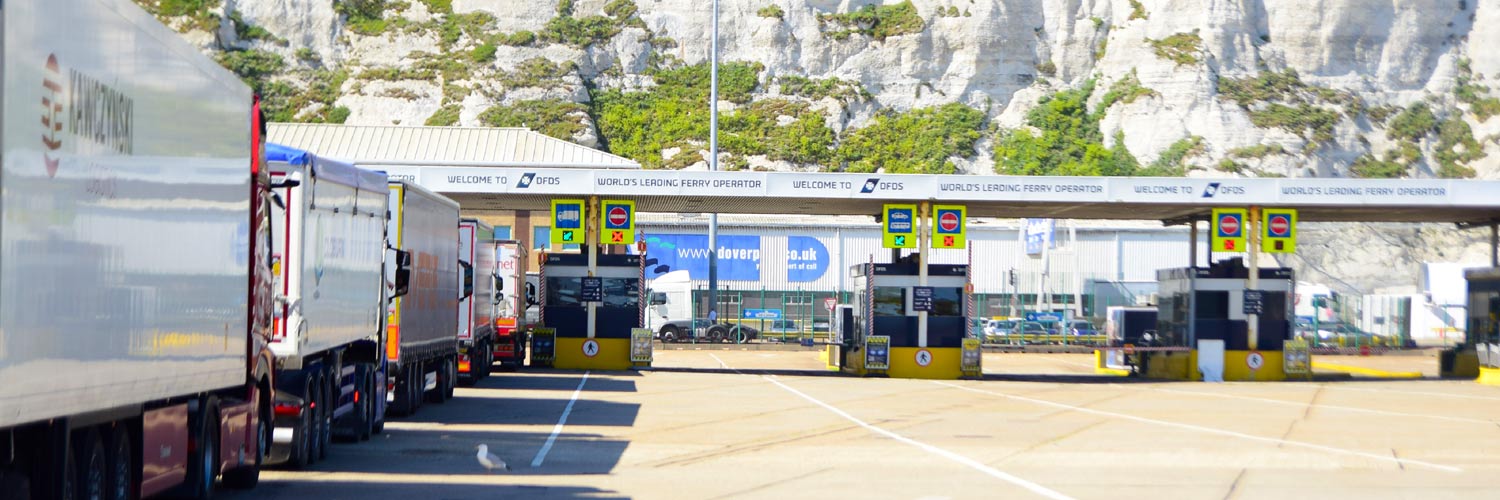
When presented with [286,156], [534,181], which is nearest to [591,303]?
[534,181]

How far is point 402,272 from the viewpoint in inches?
757

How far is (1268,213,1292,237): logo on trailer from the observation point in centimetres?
3744

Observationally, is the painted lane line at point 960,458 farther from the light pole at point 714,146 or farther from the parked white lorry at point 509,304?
the light pole at point 714,146

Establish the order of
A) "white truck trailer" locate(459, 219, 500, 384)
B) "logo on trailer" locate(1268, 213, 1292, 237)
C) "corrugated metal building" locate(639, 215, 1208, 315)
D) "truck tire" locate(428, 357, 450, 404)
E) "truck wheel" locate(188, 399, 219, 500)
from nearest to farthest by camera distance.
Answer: "truck wheel" locate(188, 399, 219, 500) → "truck tire" locate(428, 357, 450, 404) → "white truck trailer" locate(459, 219, 500, 384) → "logo on trailer" locate(1268, 213, 1292, 237) → "corrugated metal building" locate(639, 215, 1208, 315)

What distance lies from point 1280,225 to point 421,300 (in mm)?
23259

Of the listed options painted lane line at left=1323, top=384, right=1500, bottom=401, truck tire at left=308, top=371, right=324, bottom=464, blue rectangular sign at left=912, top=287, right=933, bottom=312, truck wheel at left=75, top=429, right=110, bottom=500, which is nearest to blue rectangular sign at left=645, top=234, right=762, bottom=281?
blue rectangular sign at left=912, top=287, right=933, bottom=312

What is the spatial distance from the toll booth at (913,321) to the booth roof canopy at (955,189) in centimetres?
173

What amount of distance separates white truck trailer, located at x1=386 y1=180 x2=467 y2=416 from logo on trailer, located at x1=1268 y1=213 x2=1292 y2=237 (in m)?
20.4

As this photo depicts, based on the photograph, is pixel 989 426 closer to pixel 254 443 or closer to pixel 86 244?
pixel 254 443

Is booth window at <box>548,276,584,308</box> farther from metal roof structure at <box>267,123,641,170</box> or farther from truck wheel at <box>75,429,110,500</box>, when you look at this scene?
truck wheel at <box>75,429,110,500</box>

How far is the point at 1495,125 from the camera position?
91.8 metres

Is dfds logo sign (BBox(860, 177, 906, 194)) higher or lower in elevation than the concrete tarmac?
higher

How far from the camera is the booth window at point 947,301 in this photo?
117 ft

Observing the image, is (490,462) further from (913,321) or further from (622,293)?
(913,321)
